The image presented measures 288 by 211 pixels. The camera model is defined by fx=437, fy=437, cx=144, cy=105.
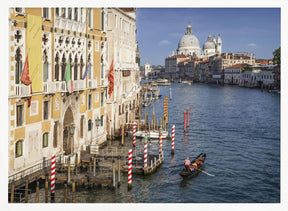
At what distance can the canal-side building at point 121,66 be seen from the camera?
45.8ft

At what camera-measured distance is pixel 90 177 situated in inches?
344

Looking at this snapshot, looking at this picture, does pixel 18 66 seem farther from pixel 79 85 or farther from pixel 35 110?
pixel 79 85

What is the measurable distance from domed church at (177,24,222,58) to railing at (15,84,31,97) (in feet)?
295

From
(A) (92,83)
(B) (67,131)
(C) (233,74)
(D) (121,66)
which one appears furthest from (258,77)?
(B) (67,131)

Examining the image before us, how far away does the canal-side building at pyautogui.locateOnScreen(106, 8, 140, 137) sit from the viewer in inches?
550

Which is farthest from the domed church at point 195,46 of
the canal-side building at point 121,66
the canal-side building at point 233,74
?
the canal-side building at point 121,66

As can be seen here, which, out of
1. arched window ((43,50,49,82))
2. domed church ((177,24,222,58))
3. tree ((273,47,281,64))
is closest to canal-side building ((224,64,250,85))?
tree ((273,47,281,64))

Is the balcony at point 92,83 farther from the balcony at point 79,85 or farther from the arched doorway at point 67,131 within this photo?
the arched doorway at point 67,131

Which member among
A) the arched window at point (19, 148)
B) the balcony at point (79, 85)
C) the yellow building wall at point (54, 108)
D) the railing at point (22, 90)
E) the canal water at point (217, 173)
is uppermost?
the balcony at point (79, 85)

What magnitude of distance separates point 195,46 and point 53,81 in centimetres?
9393

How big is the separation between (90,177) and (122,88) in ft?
23.9

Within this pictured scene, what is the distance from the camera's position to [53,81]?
9.09 meters

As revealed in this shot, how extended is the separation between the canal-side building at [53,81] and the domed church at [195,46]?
86.6 m
